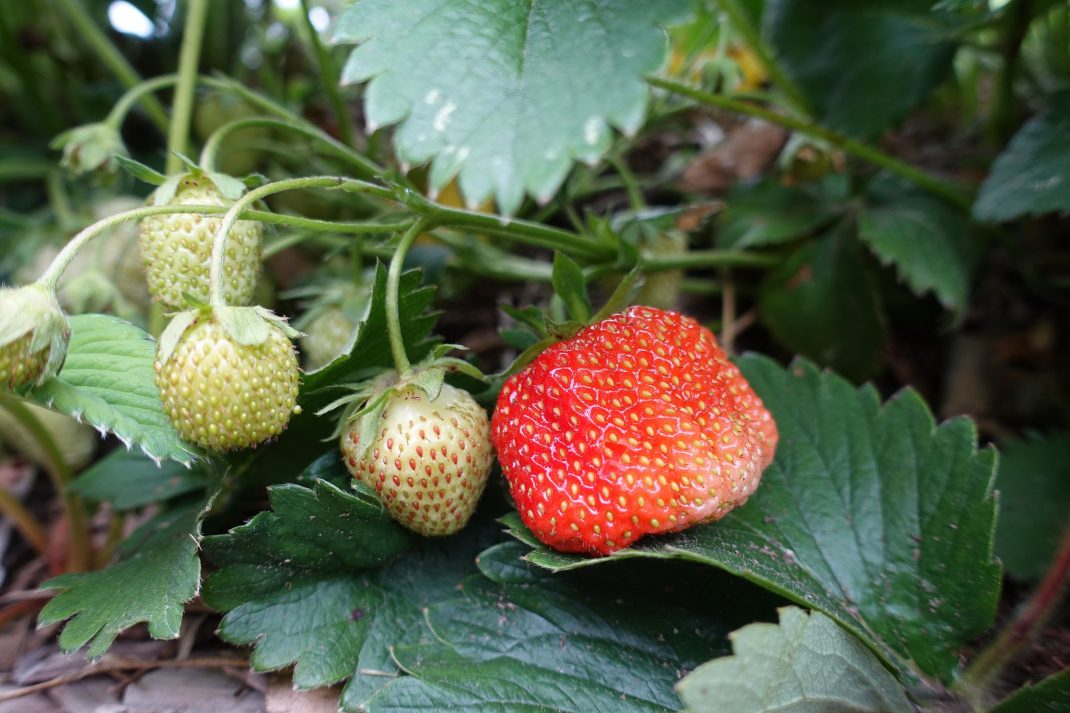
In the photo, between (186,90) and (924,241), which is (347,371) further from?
(924,241)

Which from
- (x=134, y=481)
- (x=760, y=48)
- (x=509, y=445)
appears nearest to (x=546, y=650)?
(x=509, y=445)

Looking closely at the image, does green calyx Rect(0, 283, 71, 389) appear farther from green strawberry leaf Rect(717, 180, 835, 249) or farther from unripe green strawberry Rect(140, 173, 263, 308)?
green strawberry leaf Rect(717, 180, 835, 249)

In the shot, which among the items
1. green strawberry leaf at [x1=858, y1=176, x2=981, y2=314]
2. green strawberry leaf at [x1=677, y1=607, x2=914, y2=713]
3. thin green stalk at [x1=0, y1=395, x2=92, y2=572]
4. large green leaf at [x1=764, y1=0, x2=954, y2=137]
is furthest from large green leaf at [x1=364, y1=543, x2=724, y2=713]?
large green leaf at [x1=764, y1=0, x2=954, y2=137]

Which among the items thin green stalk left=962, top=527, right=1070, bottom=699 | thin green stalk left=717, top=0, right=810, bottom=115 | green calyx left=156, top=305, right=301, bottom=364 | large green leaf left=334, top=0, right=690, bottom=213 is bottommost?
thin green stalk left=962, top=527, right=1070, bottom=699

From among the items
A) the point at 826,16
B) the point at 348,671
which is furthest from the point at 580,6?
the point at 826,16

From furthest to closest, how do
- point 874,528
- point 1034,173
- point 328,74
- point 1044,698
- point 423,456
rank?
point 328,74 → point 1034,173 → point 874,528 → point 423,456 → point 1044,698

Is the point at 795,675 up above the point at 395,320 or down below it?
below
